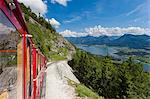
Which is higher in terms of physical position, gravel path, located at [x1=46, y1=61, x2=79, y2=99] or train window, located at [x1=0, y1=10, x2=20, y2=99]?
train window, located at [x1=0, y1=10, x2=20, y2=99]

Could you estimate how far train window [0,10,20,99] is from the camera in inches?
110

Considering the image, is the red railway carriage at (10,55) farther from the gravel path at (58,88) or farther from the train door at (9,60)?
the gravel path at (58,88)

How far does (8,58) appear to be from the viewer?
10.7 feet

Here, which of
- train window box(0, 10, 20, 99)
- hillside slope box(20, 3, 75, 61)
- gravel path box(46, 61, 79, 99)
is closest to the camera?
train window box(0, 10, 20, 99)

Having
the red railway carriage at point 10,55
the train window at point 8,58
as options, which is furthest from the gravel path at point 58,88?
the train window at point 8,58

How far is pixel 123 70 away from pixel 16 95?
50077 millimetres

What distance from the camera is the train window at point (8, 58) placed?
280 cm

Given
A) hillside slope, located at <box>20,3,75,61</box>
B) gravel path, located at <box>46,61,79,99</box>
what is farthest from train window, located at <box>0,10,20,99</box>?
hillside slope, located at <box>20,3,75,61</box>

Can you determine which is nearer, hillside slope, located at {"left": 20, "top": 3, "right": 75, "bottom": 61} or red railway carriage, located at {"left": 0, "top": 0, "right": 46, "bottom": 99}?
red railway carriage, located at {"left": 0, "top": 0, "right": 46, "bottom": 99}

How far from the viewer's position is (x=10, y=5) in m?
2.93

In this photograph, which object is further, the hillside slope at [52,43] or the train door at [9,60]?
the hillside slope at [52,43]

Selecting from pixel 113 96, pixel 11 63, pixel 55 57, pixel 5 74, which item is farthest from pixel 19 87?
pixel 55 57

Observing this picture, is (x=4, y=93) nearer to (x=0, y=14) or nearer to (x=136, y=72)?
(x=0, y=14)

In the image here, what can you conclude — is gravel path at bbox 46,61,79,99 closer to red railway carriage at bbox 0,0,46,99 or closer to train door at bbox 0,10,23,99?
red railway carriage at bbox 0,0,46,99
